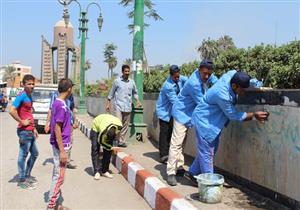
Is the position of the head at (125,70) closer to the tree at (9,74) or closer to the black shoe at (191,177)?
the black shoe at (191,177)

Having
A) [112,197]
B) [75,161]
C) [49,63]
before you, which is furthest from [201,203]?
[49,63]

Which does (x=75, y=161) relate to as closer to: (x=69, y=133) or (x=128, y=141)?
(x=128, y=141)

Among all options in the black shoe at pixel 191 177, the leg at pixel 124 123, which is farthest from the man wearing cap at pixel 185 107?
the leg at pixel 124 123

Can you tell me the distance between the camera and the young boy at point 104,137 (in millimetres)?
7117

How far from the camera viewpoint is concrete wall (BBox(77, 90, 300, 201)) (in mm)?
4629

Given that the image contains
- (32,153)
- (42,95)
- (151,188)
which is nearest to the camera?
(151,188)

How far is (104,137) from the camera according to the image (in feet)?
23.5

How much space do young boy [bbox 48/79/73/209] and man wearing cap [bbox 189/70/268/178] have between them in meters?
1.66

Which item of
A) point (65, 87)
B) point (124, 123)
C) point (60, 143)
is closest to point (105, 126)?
point (65, 87)

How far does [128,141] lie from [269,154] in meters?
5.36

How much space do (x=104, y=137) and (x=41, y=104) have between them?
9700 mm

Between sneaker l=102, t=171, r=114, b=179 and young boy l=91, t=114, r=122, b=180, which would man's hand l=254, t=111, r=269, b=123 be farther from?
sneaker l=102, t=171, r=114, b=179

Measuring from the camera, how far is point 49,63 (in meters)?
57.8

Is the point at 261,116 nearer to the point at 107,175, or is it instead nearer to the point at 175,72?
the point at 175,72
